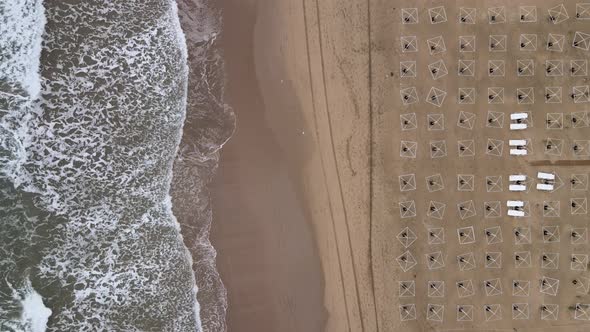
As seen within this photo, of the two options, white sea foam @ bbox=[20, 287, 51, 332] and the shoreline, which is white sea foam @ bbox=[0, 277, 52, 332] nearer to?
white sea foam @ bbox=[20, 287, 51, 332]

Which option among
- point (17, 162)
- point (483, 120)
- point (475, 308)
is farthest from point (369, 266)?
point (17, 162)

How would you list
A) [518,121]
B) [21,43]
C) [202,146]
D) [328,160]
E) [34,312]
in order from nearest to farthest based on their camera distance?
1. [34,312]
2. [21,43]
3. [202,146]
4. [328,160]
5. [518,121]

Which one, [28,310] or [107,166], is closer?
[28,310]

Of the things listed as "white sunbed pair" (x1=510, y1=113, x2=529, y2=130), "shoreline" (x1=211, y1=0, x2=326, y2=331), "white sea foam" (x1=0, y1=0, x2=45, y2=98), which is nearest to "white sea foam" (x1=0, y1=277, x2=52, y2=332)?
"shoreline" (x1=211, y1=0, x2=326, y2=331)

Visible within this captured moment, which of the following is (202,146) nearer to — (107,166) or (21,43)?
(107,166)

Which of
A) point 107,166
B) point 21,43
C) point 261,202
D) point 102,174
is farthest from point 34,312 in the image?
point 21,43
